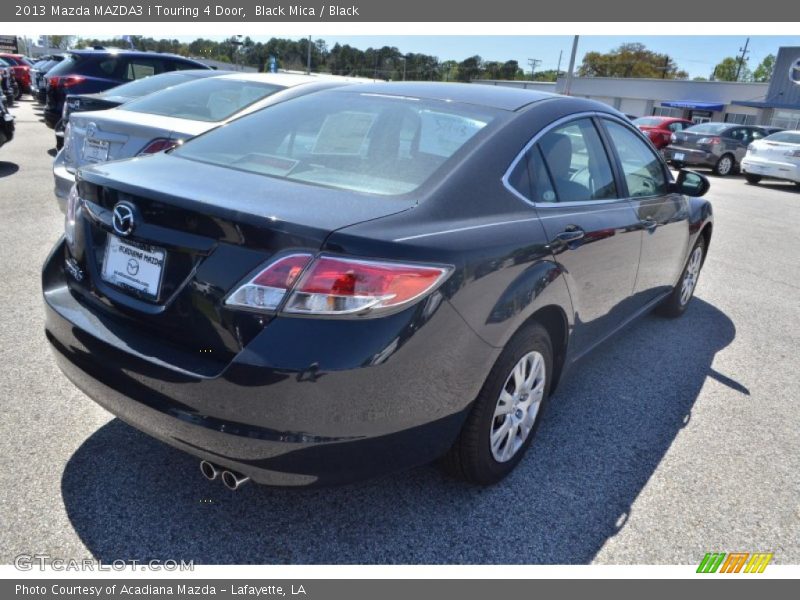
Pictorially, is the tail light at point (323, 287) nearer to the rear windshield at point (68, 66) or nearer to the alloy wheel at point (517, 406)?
the alloy wheel at point (517, 406)

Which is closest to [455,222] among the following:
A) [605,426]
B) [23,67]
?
[605,426]

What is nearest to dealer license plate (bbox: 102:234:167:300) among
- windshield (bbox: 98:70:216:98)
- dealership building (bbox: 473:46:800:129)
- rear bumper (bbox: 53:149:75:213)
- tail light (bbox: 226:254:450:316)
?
tail light (bbox: 226:254:450:316)

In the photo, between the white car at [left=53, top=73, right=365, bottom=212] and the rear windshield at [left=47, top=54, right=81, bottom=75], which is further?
the rear windshield at [left=47, top=54, right=81, bottom=75]

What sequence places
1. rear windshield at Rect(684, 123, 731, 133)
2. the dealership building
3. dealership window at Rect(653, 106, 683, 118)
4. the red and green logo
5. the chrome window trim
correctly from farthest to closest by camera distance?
dealership window at Rect(653, 106, 683, 118), the dealership building, rear windshield at Rect(684, 123, 731, 133), the chrome window trim, the red and green logo

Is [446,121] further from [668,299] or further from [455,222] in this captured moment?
[668,299]

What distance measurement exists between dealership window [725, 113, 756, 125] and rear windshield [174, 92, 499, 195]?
48.8 meters

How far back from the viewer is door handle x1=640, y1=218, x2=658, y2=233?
362 centimetres

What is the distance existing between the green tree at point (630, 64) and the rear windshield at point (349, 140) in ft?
337

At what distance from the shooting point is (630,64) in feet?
320

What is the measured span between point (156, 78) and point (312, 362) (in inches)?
275

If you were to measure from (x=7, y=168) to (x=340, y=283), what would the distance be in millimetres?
9716

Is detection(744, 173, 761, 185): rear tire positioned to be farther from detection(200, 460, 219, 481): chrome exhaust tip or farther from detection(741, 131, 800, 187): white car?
detection(200, 460, 219, 481): chrome exhaust tip

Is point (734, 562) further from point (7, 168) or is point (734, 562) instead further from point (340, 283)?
point (7, 168)

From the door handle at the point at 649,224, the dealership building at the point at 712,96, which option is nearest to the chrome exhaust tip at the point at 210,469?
the door handle at the point at 649,224
